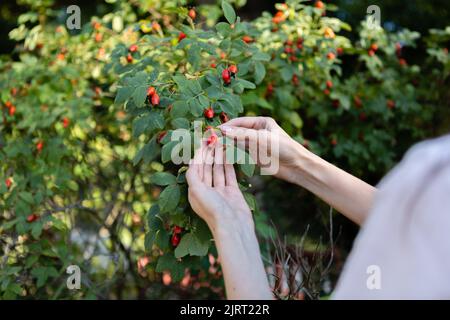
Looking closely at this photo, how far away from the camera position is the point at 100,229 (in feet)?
9.55

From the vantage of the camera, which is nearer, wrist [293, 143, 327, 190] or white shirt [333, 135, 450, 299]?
white shirt [333, 135, 450, 299]

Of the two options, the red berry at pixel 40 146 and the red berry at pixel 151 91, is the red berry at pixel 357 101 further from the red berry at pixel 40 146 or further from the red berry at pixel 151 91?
the red berry at pixel 151 91

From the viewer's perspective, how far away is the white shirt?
72 centimetres

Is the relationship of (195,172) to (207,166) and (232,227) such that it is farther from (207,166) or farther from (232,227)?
(232,227)

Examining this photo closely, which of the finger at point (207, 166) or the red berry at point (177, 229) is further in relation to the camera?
the red berry at point (177, 229)

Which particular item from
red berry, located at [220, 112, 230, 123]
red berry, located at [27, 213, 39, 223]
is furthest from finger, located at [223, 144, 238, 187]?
red berry, located at [27, 213, 39, 223]

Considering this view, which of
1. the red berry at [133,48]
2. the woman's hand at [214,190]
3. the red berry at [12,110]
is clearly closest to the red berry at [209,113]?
the woman's hand at [214,190]

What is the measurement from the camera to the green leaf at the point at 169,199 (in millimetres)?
1492

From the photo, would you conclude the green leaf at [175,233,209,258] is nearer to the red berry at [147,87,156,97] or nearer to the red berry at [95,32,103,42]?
the red berry at [147,87,156,97]

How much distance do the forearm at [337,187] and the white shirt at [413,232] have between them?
67 centimetres

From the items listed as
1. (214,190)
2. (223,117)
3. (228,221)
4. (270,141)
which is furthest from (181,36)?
(228,221)

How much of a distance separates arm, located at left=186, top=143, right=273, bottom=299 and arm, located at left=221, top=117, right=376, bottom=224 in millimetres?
143

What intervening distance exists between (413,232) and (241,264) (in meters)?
0.44
